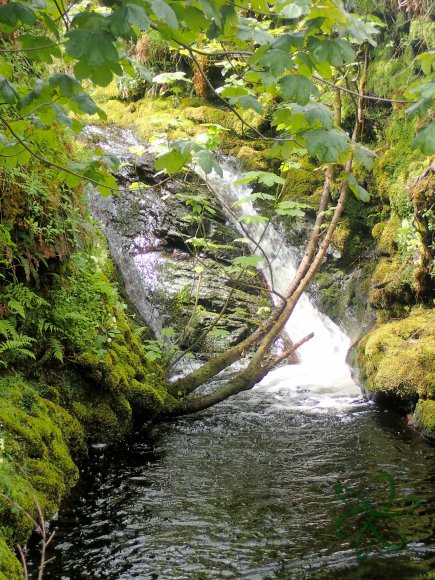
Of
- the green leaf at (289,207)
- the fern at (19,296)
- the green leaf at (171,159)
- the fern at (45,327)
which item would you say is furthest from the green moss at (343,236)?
the green leaf at (171,159)

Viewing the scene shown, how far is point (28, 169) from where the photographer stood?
4.83 m

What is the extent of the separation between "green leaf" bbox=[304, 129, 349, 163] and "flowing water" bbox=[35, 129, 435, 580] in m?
2.46

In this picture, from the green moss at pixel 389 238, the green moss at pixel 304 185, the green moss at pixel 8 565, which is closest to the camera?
the green moss at pixel 8 565

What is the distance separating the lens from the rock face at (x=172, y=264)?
28.4ft

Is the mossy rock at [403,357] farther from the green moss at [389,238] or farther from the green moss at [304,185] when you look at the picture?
the green moss at [304,185]

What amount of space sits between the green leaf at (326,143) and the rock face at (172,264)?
20.8 feet

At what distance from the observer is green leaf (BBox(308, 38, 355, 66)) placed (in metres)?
1.56

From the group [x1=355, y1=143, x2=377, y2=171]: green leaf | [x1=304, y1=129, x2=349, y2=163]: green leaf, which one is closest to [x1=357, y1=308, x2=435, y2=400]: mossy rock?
[x1=355, y1=143, x2=377, y2=171]: green leaf

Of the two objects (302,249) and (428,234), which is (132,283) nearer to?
(302,249)

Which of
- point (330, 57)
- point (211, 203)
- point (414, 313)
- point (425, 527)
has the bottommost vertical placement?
point (425, 527)

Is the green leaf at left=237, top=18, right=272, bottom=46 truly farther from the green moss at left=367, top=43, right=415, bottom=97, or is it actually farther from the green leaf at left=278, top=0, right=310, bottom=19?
the green moss at left=367, top=43, right=415, bottom=97

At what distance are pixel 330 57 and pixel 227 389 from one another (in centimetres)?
509

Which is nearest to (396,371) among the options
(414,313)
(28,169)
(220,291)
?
(414,313)

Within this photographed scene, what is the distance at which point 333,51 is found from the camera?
157 centimetres
